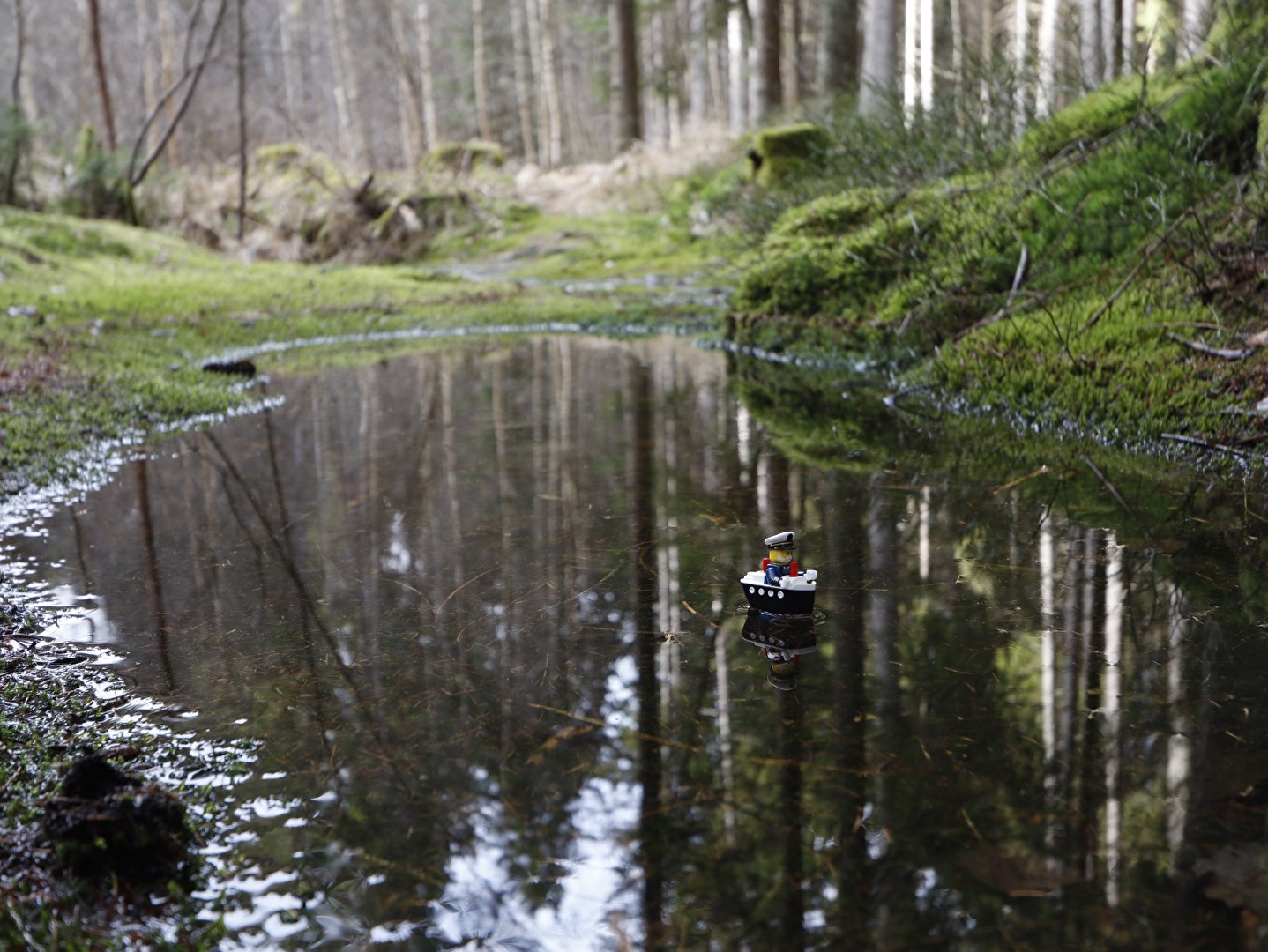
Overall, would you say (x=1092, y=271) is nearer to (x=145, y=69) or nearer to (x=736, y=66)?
(x=736, y=66)

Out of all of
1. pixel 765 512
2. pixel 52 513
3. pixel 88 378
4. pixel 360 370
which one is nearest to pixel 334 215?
pixel 360 370

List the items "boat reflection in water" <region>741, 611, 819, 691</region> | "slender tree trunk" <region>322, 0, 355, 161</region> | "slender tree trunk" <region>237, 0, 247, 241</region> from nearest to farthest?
"boat reflection in water" <region>741, 611, 819, 691</region> < "slender tree trunk" <region>237, 0, 247, 241</region> < "slender tree trunk" <region>322, 0, 355, 161</region>

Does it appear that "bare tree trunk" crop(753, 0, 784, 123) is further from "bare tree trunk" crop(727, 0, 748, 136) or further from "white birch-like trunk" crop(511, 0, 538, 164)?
"white birch-like trunk" crop(511, 0, 538, 164)

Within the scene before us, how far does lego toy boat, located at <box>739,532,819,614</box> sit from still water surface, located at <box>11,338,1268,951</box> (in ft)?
0.30

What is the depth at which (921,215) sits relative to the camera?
8.05m

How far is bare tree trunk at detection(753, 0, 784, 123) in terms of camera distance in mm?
17516

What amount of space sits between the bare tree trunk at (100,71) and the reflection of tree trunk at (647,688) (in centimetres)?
1785

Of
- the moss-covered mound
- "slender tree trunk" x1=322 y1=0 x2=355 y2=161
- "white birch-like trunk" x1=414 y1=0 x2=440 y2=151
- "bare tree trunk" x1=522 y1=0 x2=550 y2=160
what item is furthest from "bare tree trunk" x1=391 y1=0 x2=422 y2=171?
the moss-covered mound

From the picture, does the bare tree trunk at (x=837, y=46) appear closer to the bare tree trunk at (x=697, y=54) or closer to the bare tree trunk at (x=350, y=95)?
the bare tree trunk at (x=697, y=54)

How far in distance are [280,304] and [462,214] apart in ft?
33.2

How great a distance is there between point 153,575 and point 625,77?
21322 mm

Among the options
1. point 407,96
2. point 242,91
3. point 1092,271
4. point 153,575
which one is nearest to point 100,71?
point 242,91

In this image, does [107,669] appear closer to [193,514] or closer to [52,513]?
[193,514]

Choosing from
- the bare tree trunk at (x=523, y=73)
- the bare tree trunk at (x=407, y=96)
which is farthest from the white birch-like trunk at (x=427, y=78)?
the bare tree trunk at (x=523, y=73)
